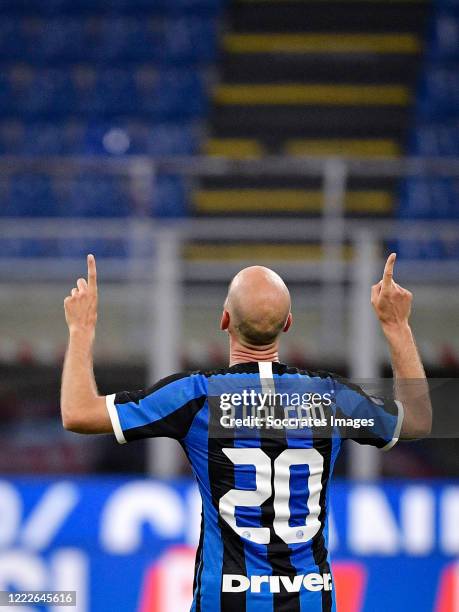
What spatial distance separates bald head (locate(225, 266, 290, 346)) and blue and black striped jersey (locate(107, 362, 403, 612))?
0.11m

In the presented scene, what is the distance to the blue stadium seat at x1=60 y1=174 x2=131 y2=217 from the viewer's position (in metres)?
7.92

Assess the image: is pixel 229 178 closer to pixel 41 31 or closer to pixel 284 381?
pixel 41 31

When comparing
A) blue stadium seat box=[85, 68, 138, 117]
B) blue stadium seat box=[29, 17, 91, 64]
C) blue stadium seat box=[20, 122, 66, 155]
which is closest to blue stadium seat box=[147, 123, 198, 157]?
blue stadium seat box=[85, 68, 138, 117]

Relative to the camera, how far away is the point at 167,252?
583 centimetres

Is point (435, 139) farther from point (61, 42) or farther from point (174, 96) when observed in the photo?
point (61, 42)

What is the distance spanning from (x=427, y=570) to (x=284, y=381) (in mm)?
2918

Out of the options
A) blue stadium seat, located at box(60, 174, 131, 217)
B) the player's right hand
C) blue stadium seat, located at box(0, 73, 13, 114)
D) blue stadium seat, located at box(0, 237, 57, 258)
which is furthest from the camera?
blue stadium seat, located at box(0, 73, 13, 114)

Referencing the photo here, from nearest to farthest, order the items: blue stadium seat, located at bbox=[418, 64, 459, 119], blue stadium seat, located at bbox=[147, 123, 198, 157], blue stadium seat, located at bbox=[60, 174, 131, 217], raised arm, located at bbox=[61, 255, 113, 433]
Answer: raised arm, located at bbox=[61, 255, 113, 433], blue stadium seat, located at bbox=[60, 174, 131, 217], blue stadium seat, located at bbox=[147, 123, 198, 157], blue stadium seat, located at bbox=[418, 64, 459, 119]

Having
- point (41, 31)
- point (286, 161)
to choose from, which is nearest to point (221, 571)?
point (286, 161)

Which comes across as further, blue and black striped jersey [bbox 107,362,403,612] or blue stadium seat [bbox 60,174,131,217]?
blue stadium seat [bbox 60,174,131,217]

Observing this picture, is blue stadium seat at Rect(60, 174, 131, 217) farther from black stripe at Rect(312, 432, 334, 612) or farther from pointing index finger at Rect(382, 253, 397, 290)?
black stripe at Rect(312, 432, 334, 612)

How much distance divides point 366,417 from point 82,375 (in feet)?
2.27

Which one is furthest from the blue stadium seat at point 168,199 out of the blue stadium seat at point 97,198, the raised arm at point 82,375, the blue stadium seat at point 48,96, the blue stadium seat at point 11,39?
the raised arm at point 82,375

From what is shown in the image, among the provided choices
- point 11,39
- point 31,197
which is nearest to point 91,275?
point 31,197
